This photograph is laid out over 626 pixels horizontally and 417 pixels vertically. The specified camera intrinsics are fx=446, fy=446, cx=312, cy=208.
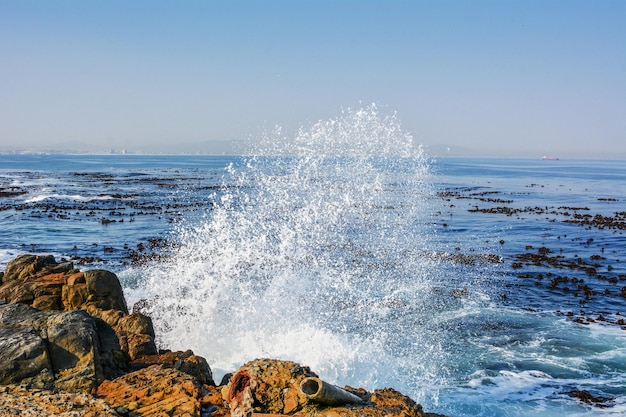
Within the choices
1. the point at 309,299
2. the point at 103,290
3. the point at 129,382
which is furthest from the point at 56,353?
the point at 309,299

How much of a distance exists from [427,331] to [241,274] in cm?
1034

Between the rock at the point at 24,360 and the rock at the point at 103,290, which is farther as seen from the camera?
the rock at the point at 103,290

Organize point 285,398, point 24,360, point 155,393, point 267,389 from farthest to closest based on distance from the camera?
1. point 24,360
2. point 155,393
3. point 267,389
4. point 285,398

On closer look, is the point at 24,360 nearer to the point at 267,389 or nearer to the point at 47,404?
the point at 47,404

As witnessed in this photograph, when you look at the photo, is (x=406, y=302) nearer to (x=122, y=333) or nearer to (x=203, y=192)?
(x=122, y=333)

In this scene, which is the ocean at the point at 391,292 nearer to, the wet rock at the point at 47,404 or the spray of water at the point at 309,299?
the spray of water at the point at 309,299

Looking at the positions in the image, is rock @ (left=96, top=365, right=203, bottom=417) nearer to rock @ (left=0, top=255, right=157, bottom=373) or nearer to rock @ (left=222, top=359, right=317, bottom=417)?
rock @ (left=222, top=359, right=317, bottom=417)

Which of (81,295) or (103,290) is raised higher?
(103,290)

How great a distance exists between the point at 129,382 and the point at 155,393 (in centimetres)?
80

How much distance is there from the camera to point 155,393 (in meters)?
7.20

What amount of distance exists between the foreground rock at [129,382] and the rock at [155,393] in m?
0.02

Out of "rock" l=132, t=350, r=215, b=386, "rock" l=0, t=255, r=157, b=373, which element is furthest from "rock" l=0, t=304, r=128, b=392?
"rock" l=0, t=255, r=157, b=373

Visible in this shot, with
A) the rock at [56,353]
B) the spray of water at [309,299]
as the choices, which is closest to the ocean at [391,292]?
the spray of water at [309,299]

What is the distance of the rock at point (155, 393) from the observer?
665 cm
